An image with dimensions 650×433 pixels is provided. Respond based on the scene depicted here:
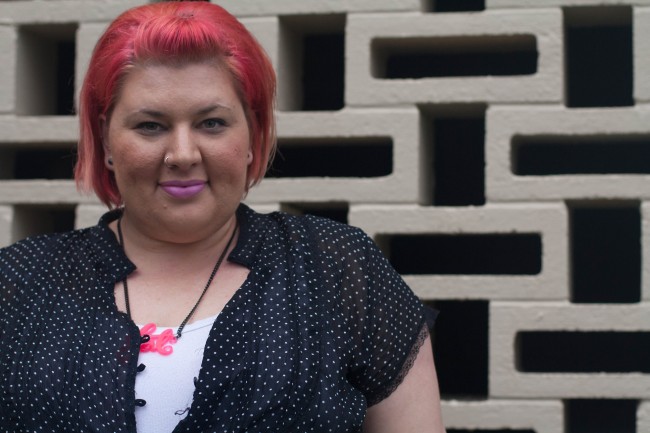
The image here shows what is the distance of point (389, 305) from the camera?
1.67m

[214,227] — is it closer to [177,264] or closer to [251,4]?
[177,264]

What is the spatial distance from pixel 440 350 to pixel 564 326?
342 mm

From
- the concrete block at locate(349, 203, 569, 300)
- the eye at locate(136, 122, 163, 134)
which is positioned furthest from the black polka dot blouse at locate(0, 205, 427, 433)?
the concrete block at locate(349, 203, 569, 300)

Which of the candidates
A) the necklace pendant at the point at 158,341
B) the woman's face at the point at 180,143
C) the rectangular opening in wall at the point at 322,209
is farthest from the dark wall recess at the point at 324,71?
the necklace pendant at the point at 158,341

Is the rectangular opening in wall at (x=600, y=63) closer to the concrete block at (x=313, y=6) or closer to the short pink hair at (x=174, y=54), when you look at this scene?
the concrete block at (x=313, y=6)

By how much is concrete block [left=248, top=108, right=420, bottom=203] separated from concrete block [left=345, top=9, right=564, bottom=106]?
3 cm

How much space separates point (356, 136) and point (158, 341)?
681mm

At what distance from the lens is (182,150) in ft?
5.11

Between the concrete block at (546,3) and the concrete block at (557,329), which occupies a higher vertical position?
the concrete block at (546,3)

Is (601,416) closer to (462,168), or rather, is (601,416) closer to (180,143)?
(462,168)

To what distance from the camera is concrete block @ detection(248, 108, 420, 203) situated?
209 cm

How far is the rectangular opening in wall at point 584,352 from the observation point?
2.21 meters

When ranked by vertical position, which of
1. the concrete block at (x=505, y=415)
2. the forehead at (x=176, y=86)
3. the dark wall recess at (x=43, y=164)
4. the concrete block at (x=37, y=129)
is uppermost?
the forehead at (x=176, y=86)

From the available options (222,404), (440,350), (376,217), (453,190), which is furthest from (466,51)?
(222,404)
